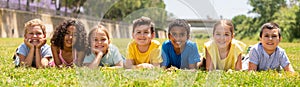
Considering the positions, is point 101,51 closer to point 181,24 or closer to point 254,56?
point 181,24

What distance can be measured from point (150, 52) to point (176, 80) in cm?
91

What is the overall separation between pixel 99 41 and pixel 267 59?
7.84 ft

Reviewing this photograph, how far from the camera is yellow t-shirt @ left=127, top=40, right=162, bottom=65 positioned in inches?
192

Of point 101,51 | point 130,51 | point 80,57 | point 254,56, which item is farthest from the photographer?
point 254,56

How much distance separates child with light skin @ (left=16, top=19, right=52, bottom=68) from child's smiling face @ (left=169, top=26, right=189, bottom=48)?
1.69 m

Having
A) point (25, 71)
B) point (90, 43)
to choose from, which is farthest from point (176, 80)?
point (25, 71)

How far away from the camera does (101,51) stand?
4.64 m

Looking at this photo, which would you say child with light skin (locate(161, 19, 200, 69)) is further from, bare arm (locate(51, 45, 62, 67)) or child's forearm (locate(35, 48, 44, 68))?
child's forearm (locate(35, 48, 44, 68))

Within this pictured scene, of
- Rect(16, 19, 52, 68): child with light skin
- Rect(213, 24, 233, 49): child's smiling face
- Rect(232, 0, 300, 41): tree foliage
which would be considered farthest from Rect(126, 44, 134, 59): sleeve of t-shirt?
Rect(232, 0, 300, 41): tree foliage

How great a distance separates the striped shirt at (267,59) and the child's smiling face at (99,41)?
1953 millimetres

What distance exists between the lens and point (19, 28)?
28547mm

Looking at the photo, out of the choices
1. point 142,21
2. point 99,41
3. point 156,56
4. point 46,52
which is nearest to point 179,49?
point 156,56

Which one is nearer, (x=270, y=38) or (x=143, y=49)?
(x=143, y=49)

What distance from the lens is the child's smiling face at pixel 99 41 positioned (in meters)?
4.05
